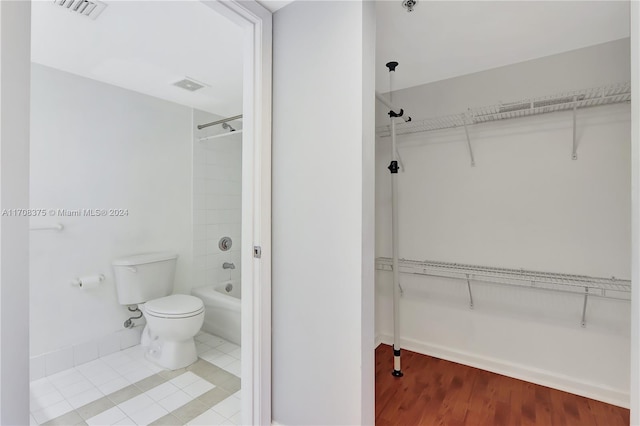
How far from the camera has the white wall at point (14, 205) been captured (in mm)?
756

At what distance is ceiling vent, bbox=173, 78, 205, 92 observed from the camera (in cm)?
225

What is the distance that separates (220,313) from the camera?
2600mm

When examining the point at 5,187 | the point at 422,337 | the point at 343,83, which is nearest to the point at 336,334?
the point at 343,83

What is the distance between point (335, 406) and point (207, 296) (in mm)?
1751

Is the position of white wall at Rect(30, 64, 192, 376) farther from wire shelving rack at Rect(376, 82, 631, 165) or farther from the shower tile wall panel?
wire shelving rack at Rect(376, 82, 631, 165)


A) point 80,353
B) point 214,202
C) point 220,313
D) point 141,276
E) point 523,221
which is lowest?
point 80,353

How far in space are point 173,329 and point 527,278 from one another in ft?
7.97

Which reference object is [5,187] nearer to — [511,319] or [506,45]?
[506,45]

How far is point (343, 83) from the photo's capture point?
4.15ft

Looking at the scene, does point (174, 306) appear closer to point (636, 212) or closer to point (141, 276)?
point (141, 276)

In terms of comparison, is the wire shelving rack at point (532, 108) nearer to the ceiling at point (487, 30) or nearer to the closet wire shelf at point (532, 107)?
the closet wire shelf at point (532, 107)

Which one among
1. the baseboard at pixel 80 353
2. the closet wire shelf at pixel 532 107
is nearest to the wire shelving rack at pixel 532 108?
the closet wire shelf at pixel 532 107

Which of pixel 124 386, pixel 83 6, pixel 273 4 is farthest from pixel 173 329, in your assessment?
pixel 273 4

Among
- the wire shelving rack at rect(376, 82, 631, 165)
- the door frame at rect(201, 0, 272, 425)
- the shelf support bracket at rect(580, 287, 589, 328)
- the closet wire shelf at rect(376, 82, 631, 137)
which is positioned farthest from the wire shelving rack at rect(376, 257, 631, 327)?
the door frame at rect(201, 0, 272, 425)
